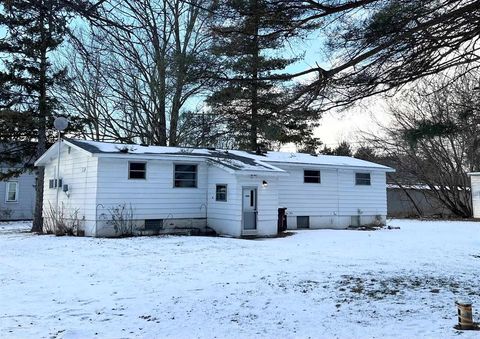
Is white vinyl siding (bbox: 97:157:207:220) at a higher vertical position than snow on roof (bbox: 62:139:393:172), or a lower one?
lower

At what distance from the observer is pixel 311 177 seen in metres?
20.0

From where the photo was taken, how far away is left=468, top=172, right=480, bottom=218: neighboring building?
88.8ft

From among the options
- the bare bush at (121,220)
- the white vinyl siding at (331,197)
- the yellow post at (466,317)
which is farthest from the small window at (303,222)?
the yellow post at (466,317)

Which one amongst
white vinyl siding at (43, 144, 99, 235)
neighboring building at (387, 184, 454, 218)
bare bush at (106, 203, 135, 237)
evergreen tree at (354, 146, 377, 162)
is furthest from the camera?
evergreen tree at (354, 146, 377, 162)

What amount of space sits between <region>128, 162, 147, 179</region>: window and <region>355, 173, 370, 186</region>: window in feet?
33.0

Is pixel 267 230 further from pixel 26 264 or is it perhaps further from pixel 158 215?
pixel 26 264

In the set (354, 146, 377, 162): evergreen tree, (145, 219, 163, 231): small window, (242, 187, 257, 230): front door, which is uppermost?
(354, 146, 377, 162): evergreen tree

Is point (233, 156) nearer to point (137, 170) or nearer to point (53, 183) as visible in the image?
point (137, 170)

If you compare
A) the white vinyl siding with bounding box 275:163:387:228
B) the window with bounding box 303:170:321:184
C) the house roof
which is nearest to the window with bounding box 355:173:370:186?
the white vinyl siding with bounding box 275:163:387:228

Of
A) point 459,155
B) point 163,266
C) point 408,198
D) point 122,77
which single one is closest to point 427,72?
point 163,266

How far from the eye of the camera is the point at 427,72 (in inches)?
245

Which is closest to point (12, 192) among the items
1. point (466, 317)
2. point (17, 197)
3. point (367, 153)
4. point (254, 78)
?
point (17, 197)

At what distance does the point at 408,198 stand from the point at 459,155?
538 centimetres

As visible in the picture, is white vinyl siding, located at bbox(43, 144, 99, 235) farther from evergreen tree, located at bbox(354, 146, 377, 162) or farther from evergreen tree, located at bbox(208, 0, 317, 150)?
evergreen tree, located at bbox(354, 146, 377, 162)
